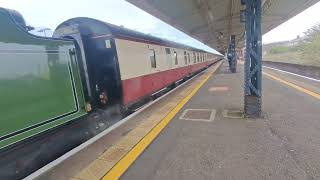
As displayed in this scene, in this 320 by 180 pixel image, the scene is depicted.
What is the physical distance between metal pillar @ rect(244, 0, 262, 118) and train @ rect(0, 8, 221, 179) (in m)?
3.49

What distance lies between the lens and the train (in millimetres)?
3695

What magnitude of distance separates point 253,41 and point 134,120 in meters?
4.01

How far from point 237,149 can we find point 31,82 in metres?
3.87

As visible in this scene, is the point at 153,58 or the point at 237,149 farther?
the point at 153,58

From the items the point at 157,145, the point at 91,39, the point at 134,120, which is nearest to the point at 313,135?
the point at 157,145

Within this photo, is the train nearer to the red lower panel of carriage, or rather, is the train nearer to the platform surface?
the red lower panel of carriage

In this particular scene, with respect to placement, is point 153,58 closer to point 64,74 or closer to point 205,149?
point 64,74

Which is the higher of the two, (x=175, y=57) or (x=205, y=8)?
(x=205, y=8)

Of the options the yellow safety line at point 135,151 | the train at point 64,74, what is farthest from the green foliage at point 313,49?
the yellow safety line at point 135,151

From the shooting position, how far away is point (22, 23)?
14.1 feet

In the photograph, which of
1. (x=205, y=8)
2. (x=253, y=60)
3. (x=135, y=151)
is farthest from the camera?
(x=205, y=8)

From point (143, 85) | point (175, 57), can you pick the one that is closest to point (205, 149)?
point (143, 85)

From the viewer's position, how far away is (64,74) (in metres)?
4.89

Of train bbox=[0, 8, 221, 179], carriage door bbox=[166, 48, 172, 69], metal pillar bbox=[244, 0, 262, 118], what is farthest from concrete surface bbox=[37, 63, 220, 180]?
carriage door bbox=[166, 48, 172, 69]
